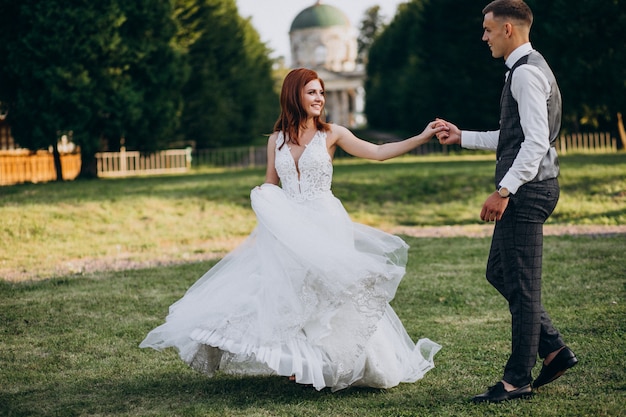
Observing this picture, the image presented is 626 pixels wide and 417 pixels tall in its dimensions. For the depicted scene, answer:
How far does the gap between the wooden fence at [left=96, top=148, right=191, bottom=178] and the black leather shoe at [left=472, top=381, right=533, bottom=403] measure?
28860 mm

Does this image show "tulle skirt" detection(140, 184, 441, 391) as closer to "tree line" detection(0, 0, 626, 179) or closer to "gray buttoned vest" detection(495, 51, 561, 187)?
"gray buttoned vest" detection(495, 51, 561, 187)

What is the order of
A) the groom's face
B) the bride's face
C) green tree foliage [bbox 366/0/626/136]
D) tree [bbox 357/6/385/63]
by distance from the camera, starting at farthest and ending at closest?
1. tree [bbox 357/6/385/63]
2. green tree foliage [bbox 366/0/626/136]
3. the bride's face
4. the groom's face

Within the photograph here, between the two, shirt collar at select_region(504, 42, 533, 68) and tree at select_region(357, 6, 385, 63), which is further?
tree at select_region(357, 6, 385, 63)

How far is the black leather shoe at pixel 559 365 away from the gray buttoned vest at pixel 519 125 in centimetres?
117

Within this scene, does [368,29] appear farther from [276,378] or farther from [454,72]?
[276,378]

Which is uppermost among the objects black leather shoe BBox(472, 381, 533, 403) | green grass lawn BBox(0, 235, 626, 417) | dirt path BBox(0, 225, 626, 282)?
black leather shoe BBox(472, 381, 533, 403)

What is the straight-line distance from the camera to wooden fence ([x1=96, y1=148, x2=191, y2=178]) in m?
33.6

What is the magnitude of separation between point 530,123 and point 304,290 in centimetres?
182

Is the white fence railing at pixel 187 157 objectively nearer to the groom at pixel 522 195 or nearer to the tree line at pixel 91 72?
the tree line at pixel 91 72

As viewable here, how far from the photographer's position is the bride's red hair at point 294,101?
5.88 metres

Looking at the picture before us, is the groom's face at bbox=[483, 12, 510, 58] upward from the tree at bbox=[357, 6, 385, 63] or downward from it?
downward

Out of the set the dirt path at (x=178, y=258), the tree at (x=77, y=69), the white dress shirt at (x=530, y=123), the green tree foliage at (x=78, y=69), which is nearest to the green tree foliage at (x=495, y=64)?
the dirt path at (x=178, y=258)

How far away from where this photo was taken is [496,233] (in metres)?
5.34

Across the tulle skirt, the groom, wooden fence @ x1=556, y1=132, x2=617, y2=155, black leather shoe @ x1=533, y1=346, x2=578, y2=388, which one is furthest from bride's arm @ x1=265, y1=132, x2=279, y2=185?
wooden fence @ x1=556, y1=132, x2=617, y2=155
